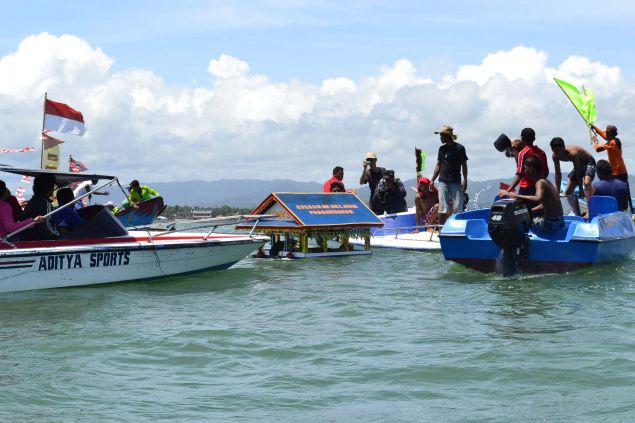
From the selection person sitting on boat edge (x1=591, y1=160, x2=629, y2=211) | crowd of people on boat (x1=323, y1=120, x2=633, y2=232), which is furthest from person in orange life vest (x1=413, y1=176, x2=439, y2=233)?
person sitting on boat edge (x1=591, y1=160, x2=629, y2=211)

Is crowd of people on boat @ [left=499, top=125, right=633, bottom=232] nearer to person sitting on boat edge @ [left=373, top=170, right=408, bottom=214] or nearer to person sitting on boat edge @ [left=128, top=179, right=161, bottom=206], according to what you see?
person sitting on boat edge @ [left=373, top=170, right=408, bottom=214]

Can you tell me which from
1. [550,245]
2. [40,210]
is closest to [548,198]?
[550,245]

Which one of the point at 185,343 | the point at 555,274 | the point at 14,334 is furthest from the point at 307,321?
the point at 555,274

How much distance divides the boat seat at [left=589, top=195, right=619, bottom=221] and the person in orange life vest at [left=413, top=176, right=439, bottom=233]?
21.3 ft

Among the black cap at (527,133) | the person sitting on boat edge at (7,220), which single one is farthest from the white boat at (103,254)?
the black cap at (527,133)

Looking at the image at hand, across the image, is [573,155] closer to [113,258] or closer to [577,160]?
[577,160]

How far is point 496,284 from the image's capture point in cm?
1295

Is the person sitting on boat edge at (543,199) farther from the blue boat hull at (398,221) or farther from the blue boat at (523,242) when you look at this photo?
the blue boat hull at (398,221)

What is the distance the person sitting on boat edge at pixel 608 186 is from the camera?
15508mm

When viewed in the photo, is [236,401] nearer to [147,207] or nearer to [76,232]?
[76,232]

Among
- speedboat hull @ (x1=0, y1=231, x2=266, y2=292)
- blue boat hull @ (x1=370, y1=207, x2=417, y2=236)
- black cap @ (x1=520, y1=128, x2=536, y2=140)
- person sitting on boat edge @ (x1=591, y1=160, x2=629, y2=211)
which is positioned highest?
black cap @ (x1=520, y1=128, x2=536, y2=140)

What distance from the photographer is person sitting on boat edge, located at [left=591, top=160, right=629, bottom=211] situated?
1551 centimetres

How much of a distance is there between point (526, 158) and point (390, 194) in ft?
28.4

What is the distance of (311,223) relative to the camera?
1781 centimetres
